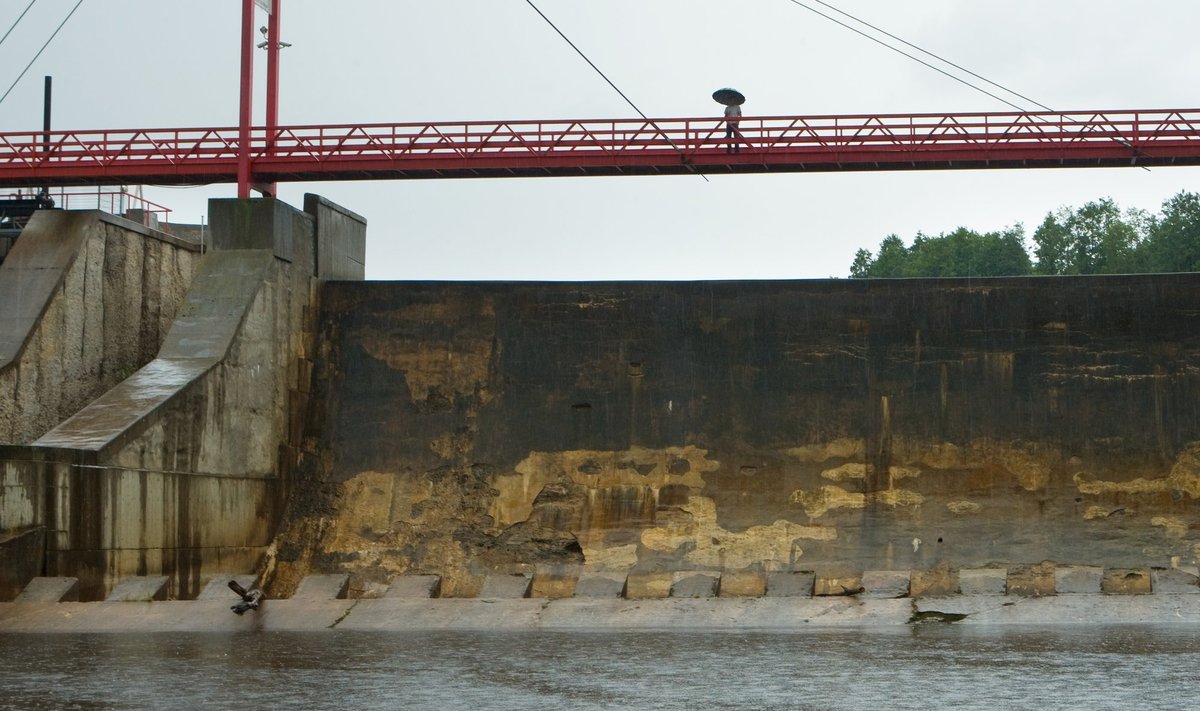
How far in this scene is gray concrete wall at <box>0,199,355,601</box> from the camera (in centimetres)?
1202

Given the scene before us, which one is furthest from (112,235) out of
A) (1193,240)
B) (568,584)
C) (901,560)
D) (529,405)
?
(1193,240)

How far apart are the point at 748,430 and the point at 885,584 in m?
3.42

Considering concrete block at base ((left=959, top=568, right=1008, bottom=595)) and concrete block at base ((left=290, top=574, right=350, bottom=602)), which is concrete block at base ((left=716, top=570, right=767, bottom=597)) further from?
concrete block at base ((left=290, top=574, right=350, bottom=602))

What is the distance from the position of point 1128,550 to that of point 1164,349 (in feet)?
7.63

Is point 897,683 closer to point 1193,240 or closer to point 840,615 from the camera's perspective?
point 840,615

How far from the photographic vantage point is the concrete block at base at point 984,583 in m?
12.2

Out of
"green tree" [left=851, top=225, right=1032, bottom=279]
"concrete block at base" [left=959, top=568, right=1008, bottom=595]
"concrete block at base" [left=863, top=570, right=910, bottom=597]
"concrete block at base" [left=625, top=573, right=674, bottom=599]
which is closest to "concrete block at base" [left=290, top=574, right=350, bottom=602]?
"concrete block at base" [left=625, top=573, right=674, bottom=599]

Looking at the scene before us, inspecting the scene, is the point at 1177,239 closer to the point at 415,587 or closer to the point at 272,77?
the point at 272,77

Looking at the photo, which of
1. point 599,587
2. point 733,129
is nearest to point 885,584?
point 599,587

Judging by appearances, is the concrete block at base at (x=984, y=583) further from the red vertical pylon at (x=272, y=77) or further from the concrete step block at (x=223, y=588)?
the red vertical pylon at (x=272, y=77)

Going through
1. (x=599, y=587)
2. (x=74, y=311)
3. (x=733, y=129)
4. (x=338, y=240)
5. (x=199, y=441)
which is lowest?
(x=599, y=587)

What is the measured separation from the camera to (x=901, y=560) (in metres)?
14.2

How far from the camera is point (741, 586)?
12484 mm

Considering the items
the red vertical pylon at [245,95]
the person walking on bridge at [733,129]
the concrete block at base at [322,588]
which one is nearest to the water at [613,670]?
the concrete block at base at [322,588]
